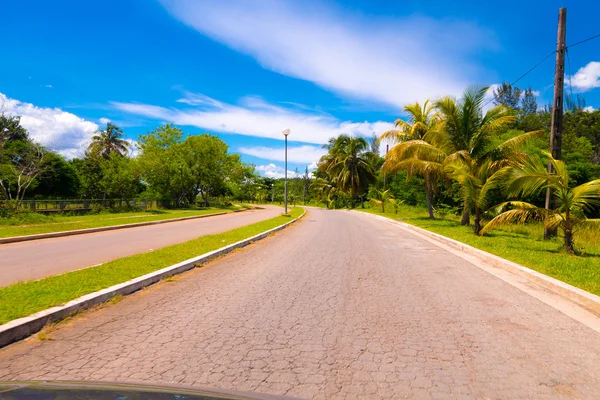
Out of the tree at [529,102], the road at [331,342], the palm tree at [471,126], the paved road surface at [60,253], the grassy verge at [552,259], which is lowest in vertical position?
the paved road surface at [60,253]

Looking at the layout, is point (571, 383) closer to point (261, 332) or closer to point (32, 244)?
point (261, 332)

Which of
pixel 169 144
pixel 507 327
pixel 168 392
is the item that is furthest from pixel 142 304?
pixel 169 144

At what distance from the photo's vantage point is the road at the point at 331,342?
3.14m

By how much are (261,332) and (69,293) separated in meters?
3.03

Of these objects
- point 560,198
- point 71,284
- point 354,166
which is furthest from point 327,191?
point 71,284

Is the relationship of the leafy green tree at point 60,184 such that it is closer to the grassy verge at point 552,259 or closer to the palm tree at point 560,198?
the grassy verge at point 552,259

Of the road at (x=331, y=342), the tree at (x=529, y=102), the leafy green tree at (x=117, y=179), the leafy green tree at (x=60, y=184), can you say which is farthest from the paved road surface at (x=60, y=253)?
Answer: the tree at (x=529, y=102)

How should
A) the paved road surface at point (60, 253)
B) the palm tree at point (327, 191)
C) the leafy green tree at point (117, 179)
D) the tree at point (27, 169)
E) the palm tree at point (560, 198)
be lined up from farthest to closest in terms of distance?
the palm tree at point (327, 191) → the leafy green tree at point (117, 179) → the tree at point (27, 169) → the palm tree at point (560, 198) → the paved road surface at point (60, 253)

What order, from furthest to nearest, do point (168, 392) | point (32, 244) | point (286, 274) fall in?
point (32, 244) → point (286, 274) → point (168, 392)

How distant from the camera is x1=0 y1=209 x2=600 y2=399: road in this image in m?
3.14

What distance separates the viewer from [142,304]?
5402 mm

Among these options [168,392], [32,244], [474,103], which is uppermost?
[474,103]

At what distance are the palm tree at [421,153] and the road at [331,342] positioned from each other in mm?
14458

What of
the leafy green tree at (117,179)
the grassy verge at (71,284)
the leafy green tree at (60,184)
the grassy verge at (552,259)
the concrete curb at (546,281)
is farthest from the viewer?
the leafy green tree at (60,184)
